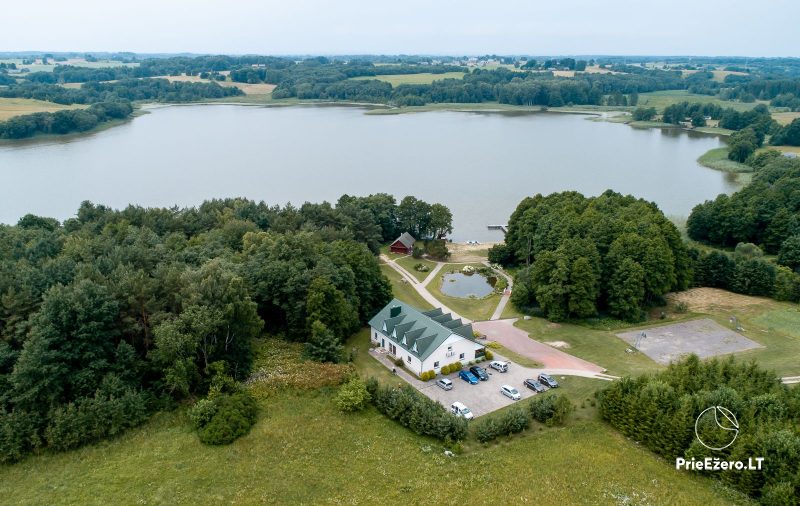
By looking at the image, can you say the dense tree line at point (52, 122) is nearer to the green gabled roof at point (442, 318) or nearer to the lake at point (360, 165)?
the lake at point (360, 165)

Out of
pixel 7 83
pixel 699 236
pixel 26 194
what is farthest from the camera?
pixel 7 83

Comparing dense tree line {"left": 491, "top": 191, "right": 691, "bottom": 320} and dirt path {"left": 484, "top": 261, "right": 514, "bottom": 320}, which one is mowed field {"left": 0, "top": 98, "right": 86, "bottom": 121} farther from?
dense tree line {"left": 491, "top": 191, "right": 691, "bottom": 320}

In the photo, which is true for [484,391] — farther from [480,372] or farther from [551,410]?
[551,410]

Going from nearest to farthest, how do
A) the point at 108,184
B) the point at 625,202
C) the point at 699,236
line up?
the point at 625,202, the point at 699,236, the point at 108,184

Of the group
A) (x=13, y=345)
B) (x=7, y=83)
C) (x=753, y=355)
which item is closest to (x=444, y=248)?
(x=753, y=355)

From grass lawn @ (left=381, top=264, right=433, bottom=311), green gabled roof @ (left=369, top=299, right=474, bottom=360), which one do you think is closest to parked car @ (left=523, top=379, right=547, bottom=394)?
green gabled roof @ (left=369, top=299, right=474, bottom=360)

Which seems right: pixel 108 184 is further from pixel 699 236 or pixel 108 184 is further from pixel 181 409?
pixel 699 236
